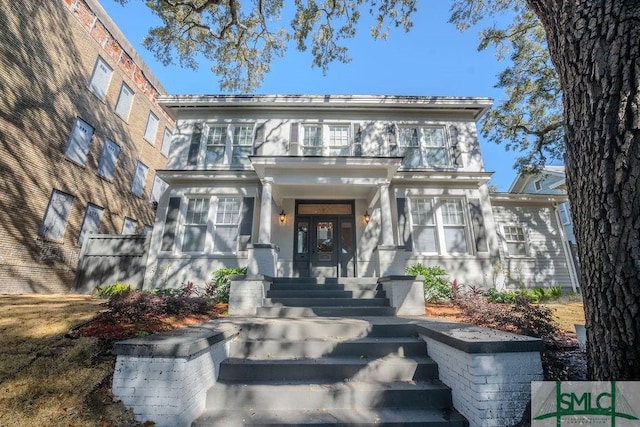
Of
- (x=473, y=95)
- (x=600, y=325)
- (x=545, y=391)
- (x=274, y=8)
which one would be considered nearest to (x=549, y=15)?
(x=600, y=325)

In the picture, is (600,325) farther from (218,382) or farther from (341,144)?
(341,144)

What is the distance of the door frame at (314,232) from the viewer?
8680mm

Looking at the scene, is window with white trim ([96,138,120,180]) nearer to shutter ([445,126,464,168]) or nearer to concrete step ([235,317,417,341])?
concrete step ([235,317,417,341])

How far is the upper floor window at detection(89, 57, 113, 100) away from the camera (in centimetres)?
1198

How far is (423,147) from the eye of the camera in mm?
9555

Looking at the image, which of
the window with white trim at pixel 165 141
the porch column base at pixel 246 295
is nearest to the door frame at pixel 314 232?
the porch column base at pixel 246 295

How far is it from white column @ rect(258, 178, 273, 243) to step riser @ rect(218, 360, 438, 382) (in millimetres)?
4378

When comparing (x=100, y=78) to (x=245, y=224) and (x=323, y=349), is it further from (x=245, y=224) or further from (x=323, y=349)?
(x=323, y=349)

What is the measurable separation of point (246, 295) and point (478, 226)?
7481 millimetres

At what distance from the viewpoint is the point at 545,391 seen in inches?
89.7

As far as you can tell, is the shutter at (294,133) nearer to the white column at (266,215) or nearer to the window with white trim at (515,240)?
the white column at (266,215)

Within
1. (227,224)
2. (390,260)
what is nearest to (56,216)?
(227,224)

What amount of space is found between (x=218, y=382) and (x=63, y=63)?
1419 centimetres

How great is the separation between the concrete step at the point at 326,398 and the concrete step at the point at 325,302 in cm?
284
